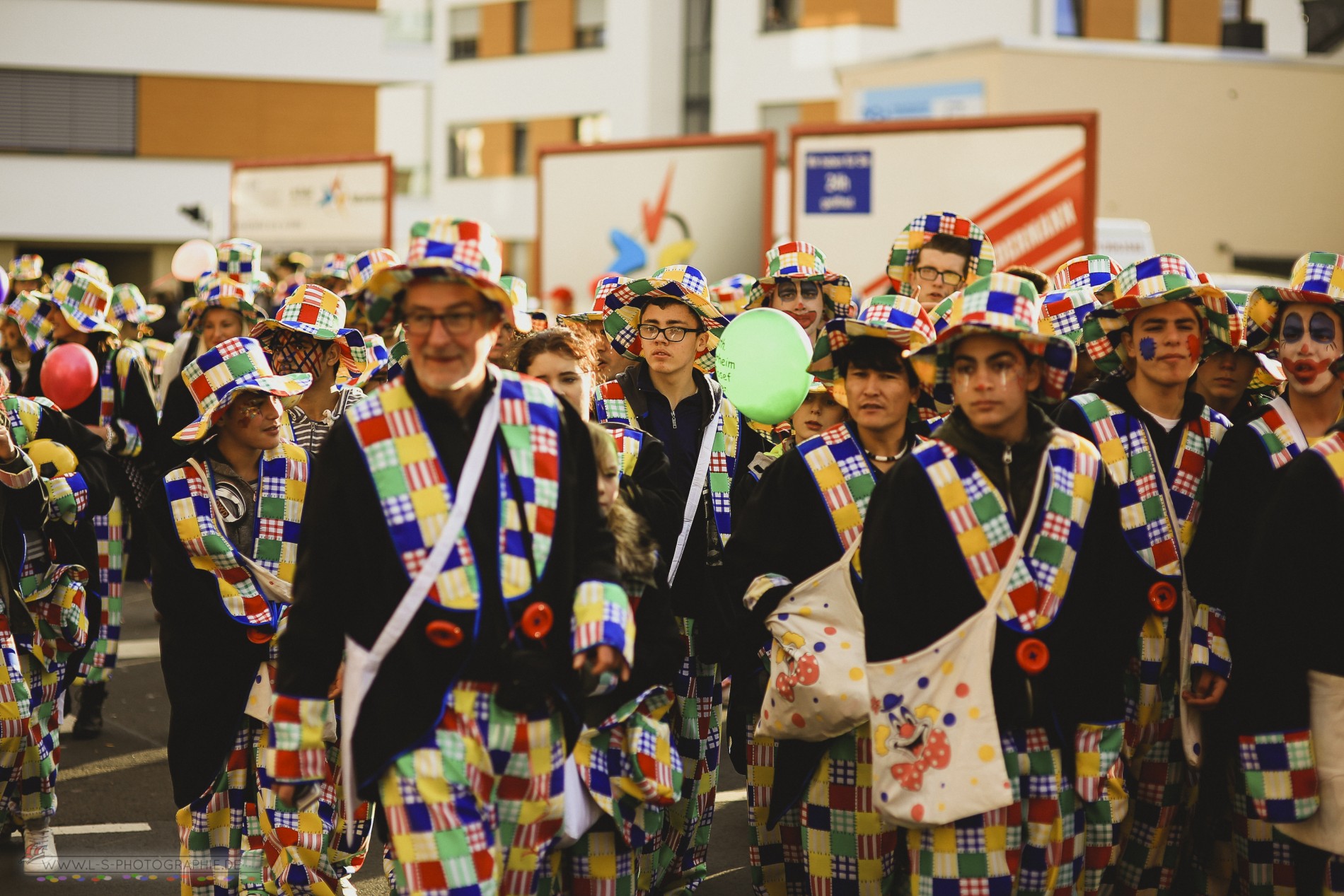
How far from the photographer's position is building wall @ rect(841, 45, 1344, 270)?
23.5m

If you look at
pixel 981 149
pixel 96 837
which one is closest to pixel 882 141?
pixel 981 149

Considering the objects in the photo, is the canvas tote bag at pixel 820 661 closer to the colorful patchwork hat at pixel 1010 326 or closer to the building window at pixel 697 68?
the colorful patchwork hat at pixel 1010 326

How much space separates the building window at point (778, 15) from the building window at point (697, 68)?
238 cm

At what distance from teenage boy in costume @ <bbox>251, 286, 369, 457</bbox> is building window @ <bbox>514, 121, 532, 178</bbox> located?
36550 millimetres

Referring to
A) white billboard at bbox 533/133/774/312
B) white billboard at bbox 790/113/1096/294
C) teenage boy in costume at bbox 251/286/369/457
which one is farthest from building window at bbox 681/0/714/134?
teenage boy in costume at bbox 251/286/369/457

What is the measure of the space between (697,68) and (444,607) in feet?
127

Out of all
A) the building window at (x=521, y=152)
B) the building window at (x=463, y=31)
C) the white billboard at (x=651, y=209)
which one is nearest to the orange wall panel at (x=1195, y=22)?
the building window at (x=521, y=152)

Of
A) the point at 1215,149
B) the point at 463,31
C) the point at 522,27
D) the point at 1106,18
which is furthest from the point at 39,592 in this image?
the point at 463,31

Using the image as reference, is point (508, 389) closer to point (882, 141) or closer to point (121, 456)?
point (121, 456)

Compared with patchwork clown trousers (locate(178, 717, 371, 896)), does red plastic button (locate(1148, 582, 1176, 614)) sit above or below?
above

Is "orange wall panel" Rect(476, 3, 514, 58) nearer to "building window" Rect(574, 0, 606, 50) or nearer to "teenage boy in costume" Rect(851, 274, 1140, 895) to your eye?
"building window" Rect(574, 0, 606, 50)

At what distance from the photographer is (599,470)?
13.7 feet

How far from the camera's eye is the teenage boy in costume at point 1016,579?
409 cm

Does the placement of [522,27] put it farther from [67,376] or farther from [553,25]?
[67,376]
